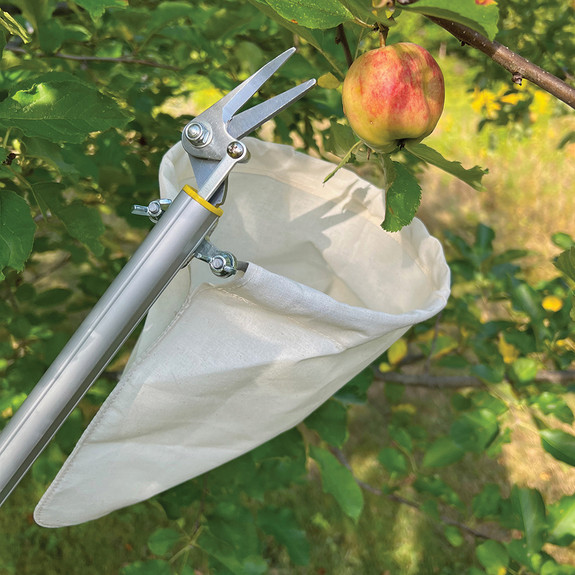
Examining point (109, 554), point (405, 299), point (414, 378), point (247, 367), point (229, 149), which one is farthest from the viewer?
point (109, 554)

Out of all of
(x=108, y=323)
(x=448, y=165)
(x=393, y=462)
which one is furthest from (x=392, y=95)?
(x=393, y=462)

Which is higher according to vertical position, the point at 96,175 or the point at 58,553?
the point at 96,175

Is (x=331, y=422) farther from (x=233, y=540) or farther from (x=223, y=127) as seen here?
(x=223, y=127)

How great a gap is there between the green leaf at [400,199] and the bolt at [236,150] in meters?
0.17

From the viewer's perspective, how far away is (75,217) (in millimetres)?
795

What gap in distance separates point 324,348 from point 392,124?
231 millimetres

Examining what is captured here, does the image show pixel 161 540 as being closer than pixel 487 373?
Yes

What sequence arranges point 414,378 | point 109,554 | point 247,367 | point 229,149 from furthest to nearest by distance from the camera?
point 109,554 < point 414,378 < point 247,367 < point 229,149

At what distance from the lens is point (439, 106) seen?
0.57 meters

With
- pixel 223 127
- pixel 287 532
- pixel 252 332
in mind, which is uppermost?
pixel 223 127

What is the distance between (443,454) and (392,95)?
73cm

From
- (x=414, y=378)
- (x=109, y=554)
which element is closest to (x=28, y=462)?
(x=414, y=378)

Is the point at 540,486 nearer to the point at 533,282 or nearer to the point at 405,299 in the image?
the point at 533,282

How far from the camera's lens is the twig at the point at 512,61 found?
522 millimetres
